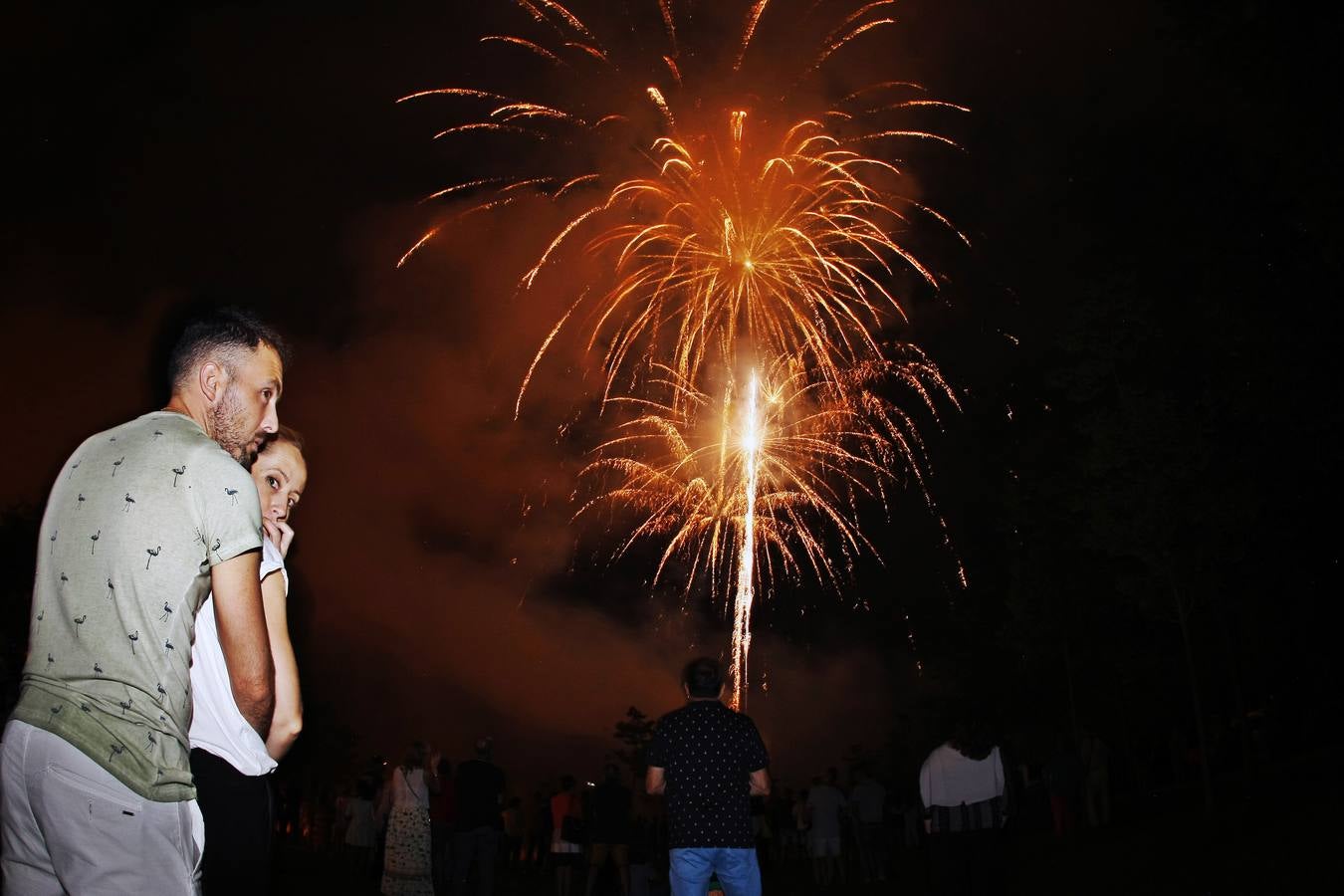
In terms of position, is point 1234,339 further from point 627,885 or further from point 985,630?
point 985,630

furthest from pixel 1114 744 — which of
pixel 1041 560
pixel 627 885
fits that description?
pixel 627 885

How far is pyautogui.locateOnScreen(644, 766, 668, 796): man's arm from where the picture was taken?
7680 millimetres

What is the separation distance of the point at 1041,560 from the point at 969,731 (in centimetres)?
2915

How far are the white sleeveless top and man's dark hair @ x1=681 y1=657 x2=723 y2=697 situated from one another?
4.65m

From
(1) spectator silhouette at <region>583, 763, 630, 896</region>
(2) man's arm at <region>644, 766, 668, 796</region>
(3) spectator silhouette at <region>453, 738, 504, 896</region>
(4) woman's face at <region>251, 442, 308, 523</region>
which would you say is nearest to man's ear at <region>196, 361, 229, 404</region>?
(4) woman's face at <region>251, 442, 308, 523</region>

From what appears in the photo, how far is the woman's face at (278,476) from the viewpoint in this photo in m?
4.08

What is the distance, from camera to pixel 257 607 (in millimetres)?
2750

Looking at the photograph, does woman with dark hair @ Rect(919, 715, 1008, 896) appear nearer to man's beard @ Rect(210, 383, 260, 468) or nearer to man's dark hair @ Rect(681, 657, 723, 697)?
man's dark hair @ Rect(681, 657, 723, 697)

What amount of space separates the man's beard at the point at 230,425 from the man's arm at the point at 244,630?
0.41 meters

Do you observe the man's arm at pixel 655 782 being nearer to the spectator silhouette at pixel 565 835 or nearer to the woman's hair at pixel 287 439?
the woman's hair at pixel 287 439

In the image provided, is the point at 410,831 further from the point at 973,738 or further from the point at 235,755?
the point at 235,755

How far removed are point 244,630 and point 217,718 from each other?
754 millimetres

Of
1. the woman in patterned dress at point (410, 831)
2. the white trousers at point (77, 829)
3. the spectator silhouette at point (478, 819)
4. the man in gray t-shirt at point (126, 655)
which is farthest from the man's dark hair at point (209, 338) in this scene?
the spectator silhouette at point (478, 819)

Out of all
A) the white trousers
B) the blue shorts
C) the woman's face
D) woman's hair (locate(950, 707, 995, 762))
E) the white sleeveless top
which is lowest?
the blue shorts
